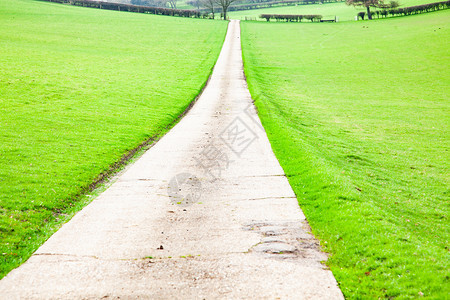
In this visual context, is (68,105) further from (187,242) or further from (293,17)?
(293,17)

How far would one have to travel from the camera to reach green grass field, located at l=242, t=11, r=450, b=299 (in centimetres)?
756

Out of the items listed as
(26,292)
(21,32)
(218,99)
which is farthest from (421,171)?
(21,32)

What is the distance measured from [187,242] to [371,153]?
12251mm

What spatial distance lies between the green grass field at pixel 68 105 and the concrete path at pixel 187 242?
1.27m

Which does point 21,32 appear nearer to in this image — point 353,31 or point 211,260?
point 211,260

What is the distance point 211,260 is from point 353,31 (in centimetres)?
7615
